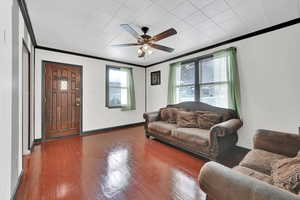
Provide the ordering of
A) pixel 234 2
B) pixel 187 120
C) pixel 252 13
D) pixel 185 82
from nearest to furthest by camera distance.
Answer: pixel 234 2, pixel 252 13, pixel 187 120, pixel 185 82

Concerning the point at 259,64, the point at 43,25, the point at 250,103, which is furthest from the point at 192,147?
the point at 43,25

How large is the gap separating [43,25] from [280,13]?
4136 millimetres

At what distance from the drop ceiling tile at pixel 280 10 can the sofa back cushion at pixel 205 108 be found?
5.95ft

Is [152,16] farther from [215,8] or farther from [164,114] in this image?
[164,114]

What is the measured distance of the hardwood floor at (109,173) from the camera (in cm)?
164

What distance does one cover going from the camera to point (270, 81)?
260 centimetres

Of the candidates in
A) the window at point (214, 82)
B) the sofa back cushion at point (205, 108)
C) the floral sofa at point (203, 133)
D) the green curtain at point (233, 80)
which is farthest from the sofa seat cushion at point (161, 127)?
the green curtain at point (233, 80)

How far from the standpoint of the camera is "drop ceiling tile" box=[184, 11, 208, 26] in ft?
7.15

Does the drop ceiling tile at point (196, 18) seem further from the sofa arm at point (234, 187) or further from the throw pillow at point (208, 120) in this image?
the sofa arm at point (234, 187)

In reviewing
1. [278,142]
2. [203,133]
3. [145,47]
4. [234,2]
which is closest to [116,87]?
[145,47]

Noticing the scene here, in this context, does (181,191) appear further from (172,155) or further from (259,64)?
(259,64)

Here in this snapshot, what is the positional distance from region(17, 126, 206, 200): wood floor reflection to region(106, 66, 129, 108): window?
5.97 feet

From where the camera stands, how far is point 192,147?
106 inches

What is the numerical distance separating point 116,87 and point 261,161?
4.33 meters
